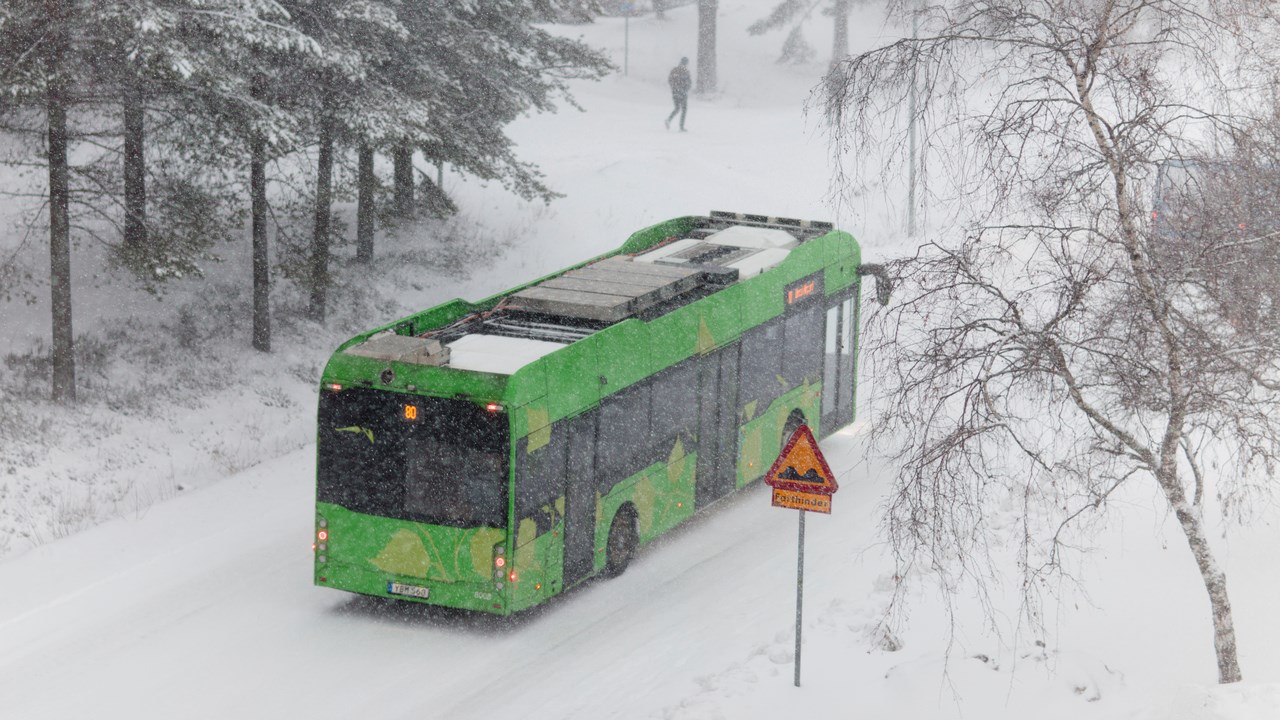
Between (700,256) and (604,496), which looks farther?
(700,256)

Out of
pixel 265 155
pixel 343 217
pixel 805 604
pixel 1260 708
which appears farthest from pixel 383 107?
pixel 1260 708

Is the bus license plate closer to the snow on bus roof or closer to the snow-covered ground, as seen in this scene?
the snow-covered ground

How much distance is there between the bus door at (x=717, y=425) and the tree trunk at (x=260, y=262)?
8252 mm

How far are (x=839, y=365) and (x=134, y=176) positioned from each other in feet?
33.8

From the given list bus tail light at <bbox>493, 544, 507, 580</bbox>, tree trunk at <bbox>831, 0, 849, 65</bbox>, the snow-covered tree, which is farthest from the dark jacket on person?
bus tail light at <bbox>493, 544, 507, 580</bbox>

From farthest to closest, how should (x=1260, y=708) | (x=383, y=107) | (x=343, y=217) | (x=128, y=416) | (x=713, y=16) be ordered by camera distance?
(x=713, y=16) < (x=343, y=217) < (x=383, y=107) < (x=128, y=416) < (x=1260, y=708)

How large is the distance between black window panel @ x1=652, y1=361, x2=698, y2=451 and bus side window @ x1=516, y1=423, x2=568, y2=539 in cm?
188

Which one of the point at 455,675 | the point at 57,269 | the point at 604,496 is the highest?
the point at 57,269

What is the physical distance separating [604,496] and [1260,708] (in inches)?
264

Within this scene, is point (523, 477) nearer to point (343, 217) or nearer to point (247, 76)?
point (247, 76)

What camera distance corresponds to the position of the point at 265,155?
809 inches

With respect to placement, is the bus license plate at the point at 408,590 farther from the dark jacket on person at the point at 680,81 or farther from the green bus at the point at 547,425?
the dark jacket on person at the point at 680,81

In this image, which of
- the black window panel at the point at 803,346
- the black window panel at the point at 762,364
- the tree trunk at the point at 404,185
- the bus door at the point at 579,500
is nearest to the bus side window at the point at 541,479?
the bus door at the point at 579,500

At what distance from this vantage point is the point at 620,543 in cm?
1542
